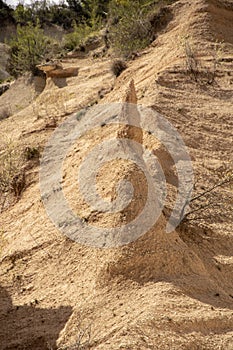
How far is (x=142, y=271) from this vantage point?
13.1 feet

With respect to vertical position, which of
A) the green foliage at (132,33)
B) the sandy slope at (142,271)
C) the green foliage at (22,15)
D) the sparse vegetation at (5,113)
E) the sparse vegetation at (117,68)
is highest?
the green foliage at (22,15)

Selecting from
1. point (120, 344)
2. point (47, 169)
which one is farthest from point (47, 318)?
point (47, 169)

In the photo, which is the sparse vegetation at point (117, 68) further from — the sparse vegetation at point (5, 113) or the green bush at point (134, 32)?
the sparse vegetation at point (5, 113)

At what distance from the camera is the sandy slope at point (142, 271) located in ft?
11.5

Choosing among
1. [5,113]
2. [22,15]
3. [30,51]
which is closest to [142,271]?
[5,113]

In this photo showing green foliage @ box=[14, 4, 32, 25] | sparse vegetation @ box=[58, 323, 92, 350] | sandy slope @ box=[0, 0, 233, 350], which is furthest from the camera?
green foliage @ box=[14, 4, 32, 25]

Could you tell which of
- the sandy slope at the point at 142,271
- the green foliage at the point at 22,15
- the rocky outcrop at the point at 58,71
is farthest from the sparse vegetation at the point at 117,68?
the green foliage at the point at 22,15

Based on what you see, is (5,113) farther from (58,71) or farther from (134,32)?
(134,32)

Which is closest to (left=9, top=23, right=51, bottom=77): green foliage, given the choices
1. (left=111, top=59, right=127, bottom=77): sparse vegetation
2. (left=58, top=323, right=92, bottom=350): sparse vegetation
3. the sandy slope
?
(left=111, top=59, right=127, bottom=77): sparse vegetation

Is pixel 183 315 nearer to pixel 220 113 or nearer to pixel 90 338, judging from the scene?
pixel 90 338

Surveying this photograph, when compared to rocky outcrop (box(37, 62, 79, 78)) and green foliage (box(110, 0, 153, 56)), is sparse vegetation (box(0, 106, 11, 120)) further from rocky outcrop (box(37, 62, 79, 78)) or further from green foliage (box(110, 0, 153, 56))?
green foliage (box(110, 0, 153, 56))

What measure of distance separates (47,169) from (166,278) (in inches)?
170

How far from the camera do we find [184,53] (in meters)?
9.95

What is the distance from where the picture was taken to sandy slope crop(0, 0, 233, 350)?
3496mm
